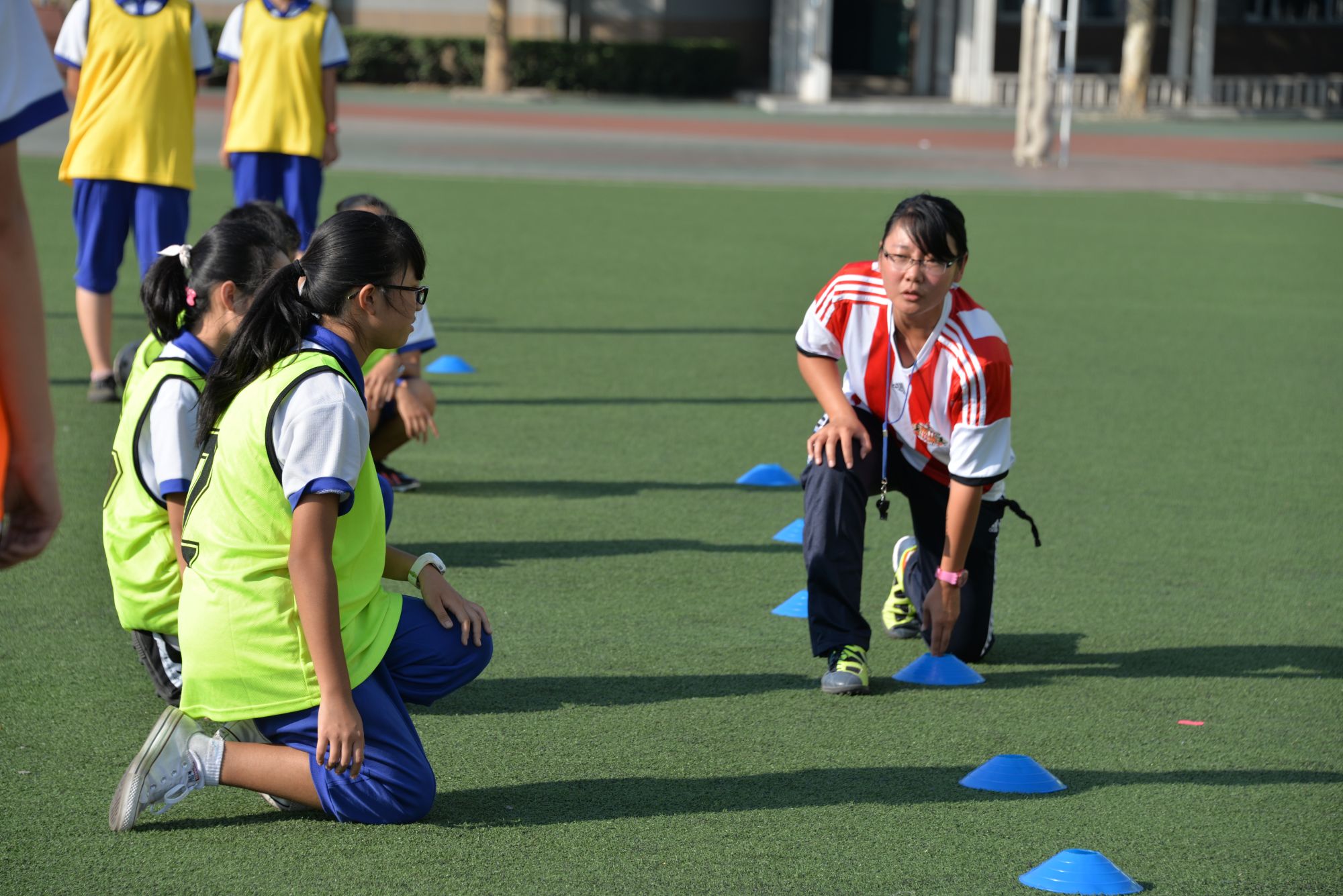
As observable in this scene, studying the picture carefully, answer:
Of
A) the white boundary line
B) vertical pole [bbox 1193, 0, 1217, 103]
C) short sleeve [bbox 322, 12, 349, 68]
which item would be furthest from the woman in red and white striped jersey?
vertical pole [bbox 1193, 0, 1217, 103]

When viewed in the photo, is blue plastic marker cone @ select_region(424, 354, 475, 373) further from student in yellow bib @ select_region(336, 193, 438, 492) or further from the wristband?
the wristband

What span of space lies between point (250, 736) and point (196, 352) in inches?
41.0

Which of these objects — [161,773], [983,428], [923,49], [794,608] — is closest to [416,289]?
[161,773]

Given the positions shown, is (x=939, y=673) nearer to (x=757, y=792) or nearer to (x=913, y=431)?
(x=913, y=431)

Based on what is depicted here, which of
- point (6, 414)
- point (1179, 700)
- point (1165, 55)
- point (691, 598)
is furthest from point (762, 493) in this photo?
point (1165, 55)

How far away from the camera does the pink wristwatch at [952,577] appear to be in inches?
155

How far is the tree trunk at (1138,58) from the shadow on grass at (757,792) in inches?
1158

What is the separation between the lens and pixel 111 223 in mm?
6910

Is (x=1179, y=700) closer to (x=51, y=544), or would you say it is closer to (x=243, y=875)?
(x=243, y=875)

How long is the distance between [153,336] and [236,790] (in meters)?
1.45

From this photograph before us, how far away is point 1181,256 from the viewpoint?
13086 mm

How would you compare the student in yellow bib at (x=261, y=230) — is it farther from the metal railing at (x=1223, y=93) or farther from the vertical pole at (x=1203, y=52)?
the vertical pole at (x=1203, y=52)

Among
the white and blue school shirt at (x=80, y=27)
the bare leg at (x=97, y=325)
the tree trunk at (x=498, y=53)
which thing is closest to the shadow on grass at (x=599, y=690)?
the bare leg at (x=97, y=325)

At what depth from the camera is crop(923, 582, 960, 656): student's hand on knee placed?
396 cm
